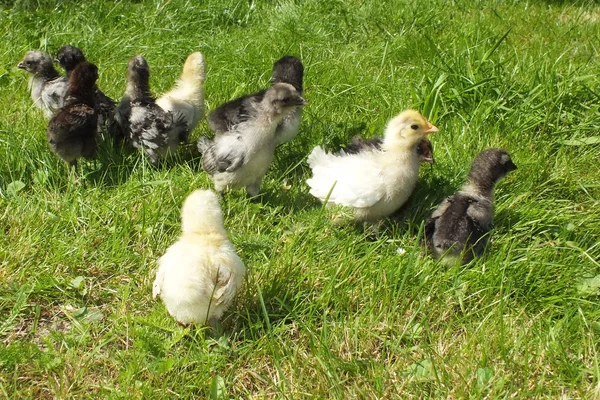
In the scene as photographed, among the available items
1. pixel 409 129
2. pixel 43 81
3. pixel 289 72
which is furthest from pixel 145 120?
pixel 409 129

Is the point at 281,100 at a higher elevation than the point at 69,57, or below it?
higher

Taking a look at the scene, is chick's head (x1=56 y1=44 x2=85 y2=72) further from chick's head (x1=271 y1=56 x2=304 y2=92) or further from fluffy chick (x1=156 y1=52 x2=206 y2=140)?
chick's head (x1=271 y1=56 x2=304 y2=92)

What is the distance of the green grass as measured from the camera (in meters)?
2.79

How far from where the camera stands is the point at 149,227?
3637mm

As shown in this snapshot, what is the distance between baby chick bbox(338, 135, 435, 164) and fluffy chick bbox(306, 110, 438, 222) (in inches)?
1.9

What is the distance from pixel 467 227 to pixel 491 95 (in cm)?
159

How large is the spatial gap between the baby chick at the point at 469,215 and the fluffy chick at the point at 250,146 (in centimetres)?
105

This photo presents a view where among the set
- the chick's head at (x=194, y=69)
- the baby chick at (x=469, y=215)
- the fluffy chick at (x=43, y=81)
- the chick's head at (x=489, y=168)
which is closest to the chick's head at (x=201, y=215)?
the baby chick at (x=469, y=215)

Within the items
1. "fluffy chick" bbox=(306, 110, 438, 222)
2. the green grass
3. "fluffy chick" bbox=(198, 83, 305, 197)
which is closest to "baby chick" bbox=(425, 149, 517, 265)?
the green grass

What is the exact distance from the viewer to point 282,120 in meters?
4.36

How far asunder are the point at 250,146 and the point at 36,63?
2.18m

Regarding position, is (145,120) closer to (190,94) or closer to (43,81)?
(190,94)

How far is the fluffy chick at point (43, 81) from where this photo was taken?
4863mm

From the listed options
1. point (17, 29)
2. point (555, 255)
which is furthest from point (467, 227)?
point (17, 29)
